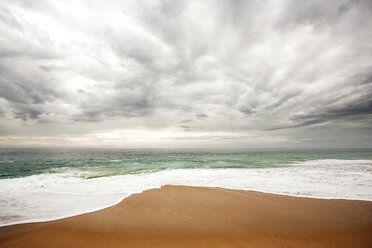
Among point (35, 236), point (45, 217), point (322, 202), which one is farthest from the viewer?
point (322, 202)

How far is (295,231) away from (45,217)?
24.1ft

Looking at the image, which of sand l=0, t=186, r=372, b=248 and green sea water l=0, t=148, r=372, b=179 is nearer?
sand l=0, t=186, r=372, b=248

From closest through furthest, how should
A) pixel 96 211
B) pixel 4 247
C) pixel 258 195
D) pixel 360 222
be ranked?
pixel 4 247 < pixel 360 222 < pixel 96 211 < pixel 258 195

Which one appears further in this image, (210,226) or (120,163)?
(120,163)

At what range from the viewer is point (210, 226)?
4.10m

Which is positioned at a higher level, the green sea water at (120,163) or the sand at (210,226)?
the sand at (210,226)

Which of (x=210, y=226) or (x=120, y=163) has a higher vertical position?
(x=210, y=226)

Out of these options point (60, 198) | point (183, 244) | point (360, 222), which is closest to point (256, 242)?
point (183, 244)

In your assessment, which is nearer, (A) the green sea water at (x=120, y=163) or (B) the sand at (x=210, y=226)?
(B) the sand at (x=210, y=226)

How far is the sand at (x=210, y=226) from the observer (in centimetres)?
343

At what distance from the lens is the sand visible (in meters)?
3.43

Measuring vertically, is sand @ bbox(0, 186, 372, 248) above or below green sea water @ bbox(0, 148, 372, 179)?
above

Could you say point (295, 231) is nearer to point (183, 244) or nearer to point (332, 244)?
point (332, 244)

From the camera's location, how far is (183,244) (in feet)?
11.0
